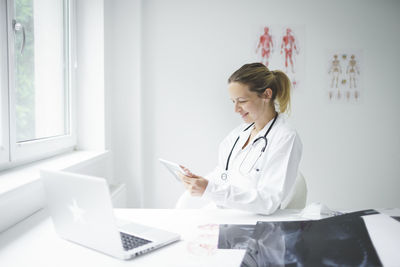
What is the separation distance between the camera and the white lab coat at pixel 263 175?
139cm

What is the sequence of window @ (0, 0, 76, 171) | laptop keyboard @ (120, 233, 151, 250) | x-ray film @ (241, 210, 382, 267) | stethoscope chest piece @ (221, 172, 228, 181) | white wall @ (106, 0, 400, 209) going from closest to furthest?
1. x-ray film @ (241, 210, 382, 267)
2. laptop keyboard @ (120, 233, 151, 250)
3. window @ (0, 0, 76, 171)
4. stethoscope chest piece @ (221, 172, 228, 181)
5. white wall @ (106, 0, 400, 209)

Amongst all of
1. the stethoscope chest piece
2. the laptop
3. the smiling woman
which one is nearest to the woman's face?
the smiling woman

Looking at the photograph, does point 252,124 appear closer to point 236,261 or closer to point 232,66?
point 232,66

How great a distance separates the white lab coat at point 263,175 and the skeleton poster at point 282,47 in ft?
3.62

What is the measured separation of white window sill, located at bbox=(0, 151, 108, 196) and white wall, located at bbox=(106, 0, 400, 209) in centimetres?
57

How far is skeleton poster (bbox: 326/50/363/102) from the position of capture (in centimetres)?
274

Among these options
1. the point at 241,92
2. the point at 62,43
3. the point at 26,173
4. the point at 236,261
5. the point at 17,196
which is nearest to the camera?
the point at 236,261

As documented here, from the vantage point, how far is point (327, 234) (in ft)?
3.11

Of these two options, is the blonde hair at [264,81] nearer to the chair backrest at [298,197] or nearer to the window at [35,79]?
the chair backrest at [298,197]

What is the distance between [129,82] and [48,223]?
1548 millimetres

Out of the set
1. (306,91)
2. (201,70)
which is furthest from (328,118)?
(201,70)

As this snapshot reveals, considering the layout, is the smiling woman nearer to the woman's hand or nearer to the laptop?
the woman's hand

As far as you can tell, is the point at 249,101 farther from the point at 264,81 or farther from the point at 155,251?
the point at 155,251

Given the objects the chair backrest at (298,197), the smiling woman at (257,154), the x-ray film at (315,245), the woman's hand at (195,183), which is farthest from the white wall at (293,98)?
the x-ray film at (315,245)
